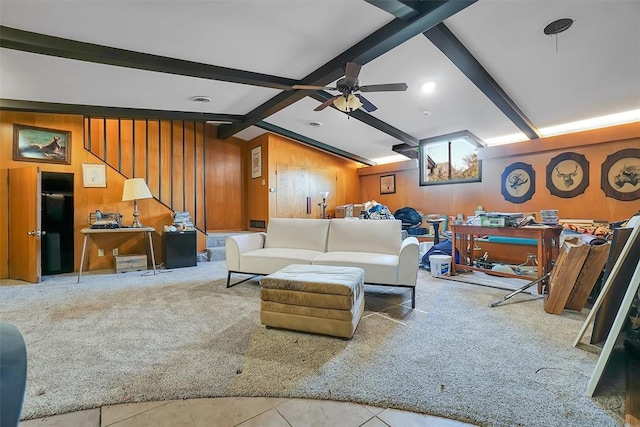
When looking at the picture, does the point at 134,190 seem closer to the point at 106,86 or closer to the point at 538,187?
the point at 106,86

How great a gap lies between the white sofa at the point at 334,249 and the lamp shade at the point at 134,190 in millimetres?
2112

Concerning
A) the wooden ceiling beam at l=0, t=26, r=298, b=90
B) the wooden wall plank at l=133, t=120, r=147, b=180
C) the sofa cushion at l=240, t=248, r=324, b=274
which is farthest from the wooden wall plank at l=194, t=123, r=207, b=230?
the sofa cushion at l=240, t=248, r=324, b=274

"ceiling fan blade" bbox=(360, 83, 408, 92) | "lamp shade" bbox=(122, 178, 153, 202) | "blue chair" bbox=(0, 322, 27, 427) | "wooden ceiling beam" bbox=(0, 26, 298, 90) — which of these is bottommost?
"blue chair" bbox=(0, 322, 27, 427)

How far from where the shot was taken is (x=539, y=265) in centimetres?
345

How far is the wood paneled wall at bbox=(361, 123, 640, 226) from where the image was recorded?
448 cm

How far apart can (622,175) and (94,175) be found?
27.8 ft

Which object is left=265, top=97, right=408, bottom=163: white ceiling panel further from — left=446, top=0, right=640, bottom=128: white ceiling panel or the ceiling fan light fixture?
left=446, top=0, right=640, bottom=128: white ceiling panel

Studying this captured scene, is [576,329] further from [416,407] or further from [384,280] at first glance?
[416,407]

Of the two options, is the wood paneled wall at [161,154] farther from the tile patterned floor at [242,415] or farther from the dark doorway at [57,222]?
the tile patterned floor at [242,415]

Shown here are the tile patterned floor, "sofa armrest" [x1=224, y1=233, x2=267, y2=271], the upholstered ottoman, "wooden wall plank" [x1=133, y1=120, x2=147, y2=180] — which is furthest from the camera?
"wooden wall plank" [x1=133, y1=120, x2=147, y2=180]

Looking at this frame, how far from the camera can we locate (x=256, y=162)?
702 centimetres

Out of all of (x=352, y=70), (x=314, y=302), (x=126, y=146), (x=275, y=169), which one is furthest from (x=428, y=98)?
(x=126, y=146)

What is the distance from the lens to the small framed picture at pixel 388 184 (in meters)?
7.65

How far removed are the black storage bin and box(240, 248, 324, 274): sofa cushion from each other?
207 centimetres
